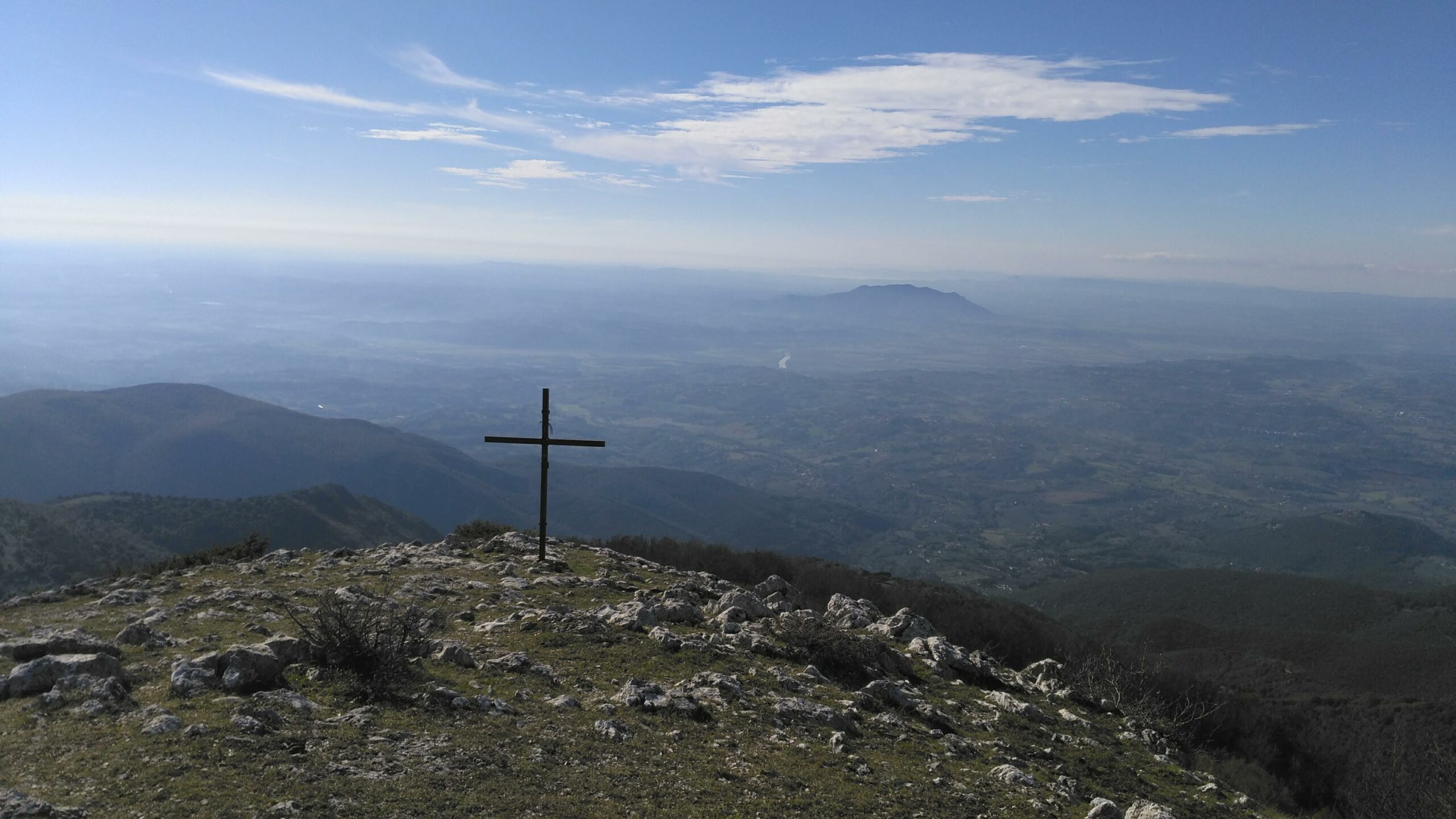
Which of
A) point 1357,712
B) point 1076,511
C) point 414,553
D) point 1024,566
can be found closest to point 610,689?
point 414,553

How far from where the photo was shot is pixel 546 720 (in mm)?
9070

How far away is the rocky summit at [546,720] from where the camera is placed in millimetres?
6859

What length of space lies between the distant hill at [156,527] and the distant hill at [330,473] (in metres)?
34.7

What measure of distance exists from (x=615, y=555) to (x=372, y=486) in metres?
116

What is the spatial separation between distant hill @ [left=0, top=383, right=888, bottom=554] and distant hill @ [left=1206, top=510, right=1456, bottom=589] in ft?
197

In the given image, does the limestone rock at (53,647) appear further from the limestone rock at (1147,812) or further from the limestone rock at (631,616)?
the limestone rock at (1147,812)

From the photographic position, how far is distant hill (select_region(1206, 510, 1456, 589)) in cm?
9869

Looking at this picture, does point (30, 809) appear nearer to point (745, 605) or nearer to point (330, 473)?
point (745, 605)

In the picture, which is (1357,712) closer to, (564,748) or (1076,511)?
(564,748)

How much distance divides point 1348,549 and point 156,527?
14737 cm

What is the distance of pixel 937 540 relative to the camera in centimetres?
Answer: 13288

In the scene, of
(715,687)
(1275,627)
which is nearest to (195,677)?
(715,687)

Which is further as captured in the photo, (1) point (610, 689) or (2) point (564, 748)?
(1) point (610, 689)

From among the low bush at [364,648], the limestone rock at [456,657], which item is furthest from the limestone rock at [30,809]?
the limestone rock at [456,657]
